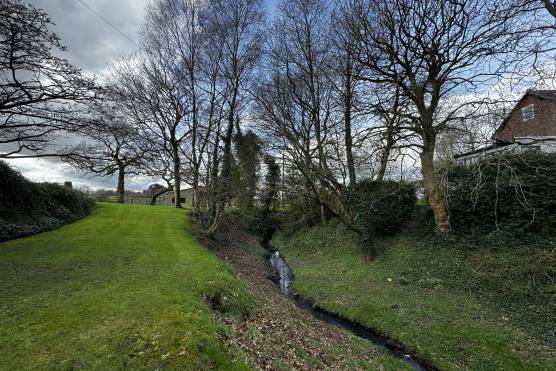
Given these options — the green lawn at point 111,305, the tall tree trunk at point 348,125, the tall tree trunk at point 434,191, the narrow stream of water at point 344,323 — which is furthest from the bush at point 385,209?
the green lawn at point 111,305

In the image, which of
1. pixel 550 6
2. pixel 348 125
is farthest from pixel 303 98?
pixel 550 6

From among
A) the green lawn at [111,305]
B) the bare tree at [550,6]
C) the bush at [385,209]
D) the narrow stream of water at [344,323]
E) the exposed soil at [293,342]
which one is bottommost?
the narrow stream of water at [344,323]

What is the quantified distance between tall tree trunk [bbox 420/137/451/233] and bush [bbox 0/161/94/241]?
1685 centimetres

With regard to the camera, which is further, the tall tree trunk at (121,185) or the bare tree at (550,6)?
the tall tree trunk at (121,185)

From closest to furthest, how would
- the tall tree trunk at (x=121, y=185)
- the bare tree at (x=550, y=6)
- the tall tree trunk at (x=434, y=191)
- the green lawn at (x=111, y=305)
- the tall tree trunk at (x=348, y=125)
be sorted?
1. the green lawn at (x=111, y=305)
2. the bare tree at (x=550, y=6)
3. the tall tree trunk at (x=434, y=191)
4. the tall tree trunk at (x=348, y=125)
5. the tall tree trunk at (x=121, y=185)

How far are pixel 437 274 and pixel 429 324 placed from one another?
2714 millimetres

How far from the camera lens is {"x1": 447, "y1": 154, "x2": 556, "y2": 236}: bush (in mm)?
9352

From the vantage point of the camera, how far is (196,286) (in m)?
7.52

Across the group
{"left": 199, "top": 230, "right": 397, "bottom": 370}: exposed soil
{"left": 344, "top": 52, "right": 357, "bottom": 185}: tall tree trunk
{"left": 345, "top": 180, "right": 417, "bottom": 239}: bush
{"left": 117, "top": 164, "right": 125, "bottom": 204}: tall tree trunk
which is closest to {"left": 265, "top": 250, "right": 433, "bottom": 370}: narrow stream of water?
{"left": 199, "top": 230, "right": 397, "bottom": 370}: exposed soil

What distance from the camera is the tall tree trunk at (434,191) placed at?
37.1ft

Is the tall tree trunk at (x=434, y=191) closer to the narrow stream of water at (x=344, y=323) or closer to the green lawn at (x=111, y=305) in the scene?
the narrow stream of water at (x=344, y=323)

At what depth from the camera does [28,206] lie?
1334 centimetres

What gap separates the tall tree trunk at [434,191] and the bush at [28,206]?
16847mm

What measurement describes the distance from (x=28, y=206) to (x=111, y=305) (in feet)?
36.9
